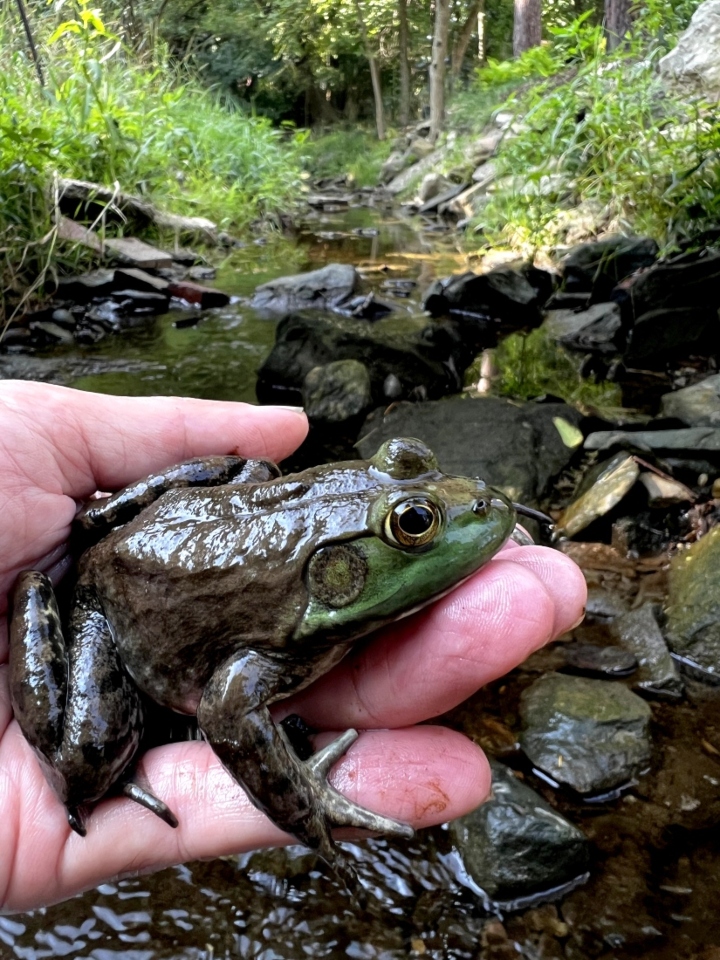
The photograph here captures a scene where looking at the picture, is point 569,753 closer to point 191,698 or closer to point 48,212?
point 191,698

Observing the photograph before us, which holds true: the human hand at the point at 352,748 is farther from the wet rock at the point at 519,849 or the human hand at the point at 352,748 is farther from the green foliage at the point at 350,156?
the green foliage at the point at 350,156

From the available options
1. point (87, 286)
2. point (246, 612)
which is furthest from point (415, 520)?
point (87, 286)

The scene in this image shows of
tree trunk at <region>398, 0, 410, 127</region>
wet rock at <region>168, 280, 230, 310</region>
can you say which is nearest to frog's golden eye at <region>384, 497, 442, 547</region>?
wet rock at <region>168, 280, 230, 310</region>

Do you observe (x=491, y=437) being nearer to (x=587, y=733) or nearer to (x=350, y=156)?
(x=587, y=733)

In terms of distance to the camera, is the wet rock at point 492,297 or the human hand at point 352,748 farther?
the wet rock at point 492,297

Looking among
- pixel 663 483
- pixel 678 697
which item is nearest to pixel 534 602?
pixel 678 697

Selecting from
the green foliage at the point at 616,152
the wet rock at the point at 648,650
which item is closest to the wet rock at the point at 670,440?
the wet rock at the point at 648,650

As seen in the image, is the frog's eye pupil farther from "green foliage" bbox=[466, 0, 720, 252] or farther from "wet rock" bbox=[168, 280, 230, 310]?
"wet rock" bbox=[168, 280, 230, 310]

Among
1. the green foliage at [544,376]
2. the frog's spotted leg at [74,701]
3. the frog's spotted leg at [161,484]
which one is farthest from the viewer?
the green foliage at [544,376]

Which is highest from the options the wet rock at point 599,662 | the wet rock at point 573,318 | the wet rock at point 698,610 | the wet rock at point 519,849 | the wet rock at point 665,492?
the wet rock at point 573,318
